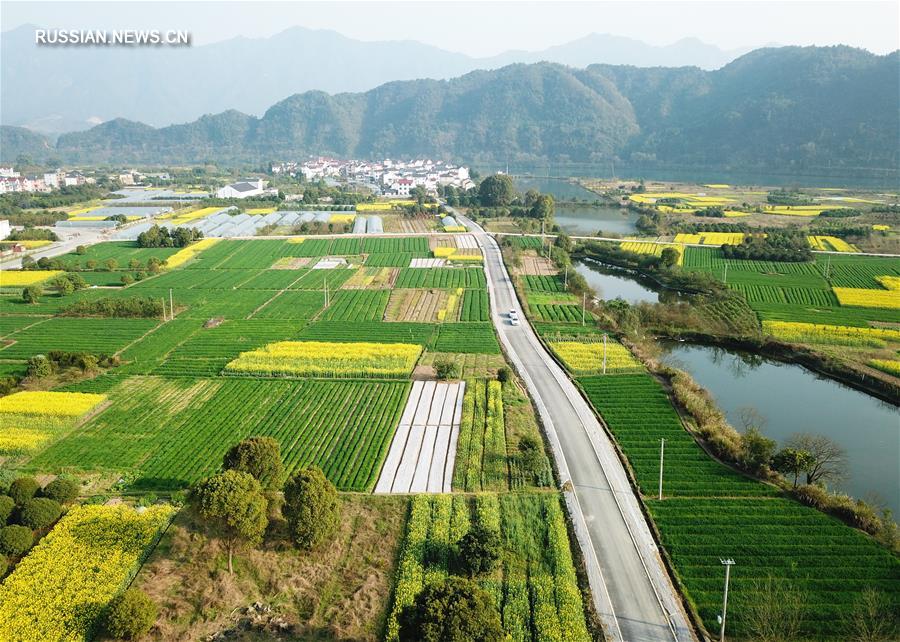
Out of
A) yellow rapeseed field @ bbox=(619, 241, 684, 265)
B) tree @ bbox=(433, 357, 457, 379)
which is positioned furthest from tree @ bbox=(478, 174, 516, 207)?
tree @ bbox=(433, 357, 457, 379)

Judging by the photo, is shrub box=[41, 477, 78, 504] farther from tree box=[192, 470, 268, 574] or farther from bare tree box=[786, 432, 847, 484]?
bare tree box=[786, 432, 847, 484]

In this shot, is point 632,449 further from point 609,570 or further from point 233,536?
point 233,536

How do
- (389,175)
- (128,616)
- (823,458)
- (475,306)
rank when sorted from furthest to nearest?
1. (389,175)
2. (475,306)
3. (823,458)
4. (128,616)

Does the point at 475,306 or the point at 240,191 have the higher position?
the point at 240,191

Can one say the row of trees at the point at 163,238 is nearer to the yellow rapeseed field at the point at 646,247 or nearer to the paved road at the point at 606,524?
the yellow rapeseed field at the point at 646,247

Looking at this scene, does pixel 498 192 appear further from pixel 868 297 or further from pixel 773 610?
pixel 773 610

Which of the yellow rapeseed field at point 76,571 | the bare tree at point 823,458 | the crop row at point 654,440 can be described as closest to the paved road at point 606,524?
the crop row at point 654,440

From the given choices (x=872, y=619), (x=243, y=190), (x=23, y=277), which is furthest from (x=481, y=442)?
(x=243, y=190)
